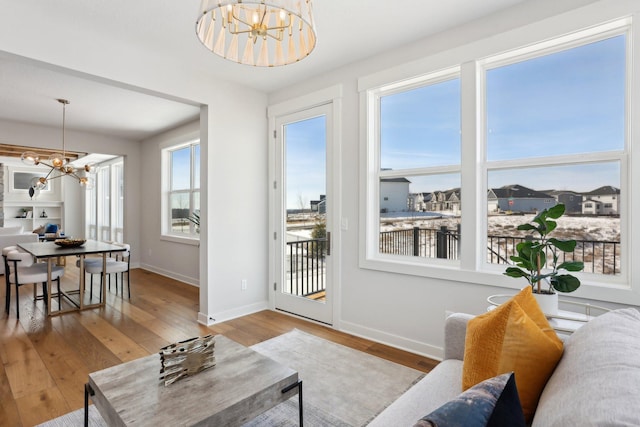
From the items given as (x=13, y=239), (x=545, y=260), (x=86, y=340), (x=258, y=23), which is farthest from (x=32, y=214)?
(x=545, y=260)

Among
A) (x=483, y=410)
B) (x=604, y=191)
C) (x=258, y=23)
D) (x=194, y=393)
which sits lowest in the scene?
(x=194, y=393)

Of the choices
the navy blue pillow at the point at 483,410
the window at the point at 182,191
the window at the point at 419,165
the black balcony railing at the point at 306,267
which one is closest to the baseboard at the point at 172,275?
the window at the point at 182,191

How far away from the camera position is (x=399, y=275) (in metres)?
2.97

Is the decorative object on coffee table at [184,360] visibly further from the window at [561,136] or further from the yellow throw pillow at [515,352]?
the window at [561,136]

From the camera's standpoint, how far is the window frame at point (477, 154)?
203 centimetres

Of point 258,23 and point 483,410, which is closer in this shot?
point 483,410

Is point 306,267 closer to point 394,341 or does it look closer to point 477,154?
point 394,341

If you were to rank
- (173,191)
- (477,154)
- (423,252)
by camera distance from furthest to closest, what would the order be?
1. (173,191)
2. (423,252)
3. (477,154)

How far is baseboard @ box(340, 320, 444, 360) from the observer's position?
9.03 ft

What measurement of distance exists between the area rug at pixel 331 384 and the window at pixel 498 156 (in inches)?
32.8

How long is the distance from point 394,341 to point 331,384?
0.87m

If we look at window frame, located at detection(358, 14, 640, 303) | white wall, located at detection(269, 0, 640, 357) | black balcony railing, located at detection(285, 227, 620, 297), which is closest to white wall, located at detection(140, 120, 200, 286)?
black balcony railing, located at detection(285, 227, 620, 297)

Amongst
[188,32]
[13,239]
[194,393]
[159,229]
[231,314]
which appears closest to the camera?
[194,393]

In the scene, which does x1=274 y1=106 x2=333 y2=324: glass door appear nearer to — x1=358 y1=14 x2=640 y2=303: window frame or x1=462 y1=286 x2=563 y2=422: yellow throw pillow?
x1=358 y1=14 x2=640 y2=303: window frame
